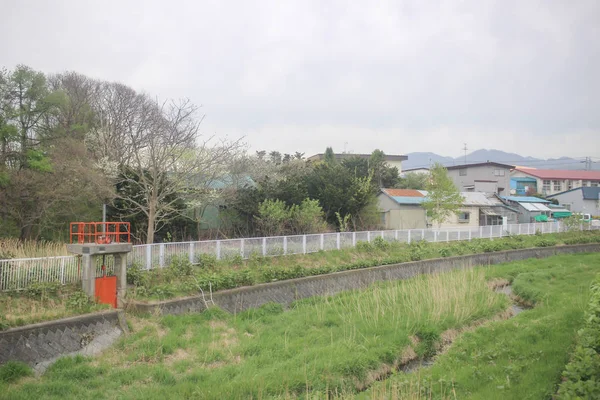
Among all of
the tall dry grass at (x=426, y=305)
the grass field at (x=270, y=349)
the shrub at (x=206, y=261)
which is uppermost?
the shrub at (x=206, y=261)

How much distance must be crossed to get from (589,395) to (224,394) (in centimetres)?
530

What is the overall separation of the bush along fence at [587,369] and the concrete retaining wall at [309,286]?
9.40 metres

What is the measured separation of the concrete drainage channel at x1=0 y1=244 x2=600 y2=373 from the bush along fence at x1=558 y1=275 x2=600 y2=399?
4061mm

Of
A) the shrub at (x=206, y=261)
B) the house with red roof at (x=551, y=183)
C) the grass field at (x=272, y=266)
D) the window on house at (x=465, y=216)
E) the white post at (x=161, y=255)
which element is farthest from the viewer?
the house with red roof at (x=551, y=183)

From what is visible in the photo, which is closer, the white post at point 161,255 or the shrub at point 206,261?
the white post at point 161,255

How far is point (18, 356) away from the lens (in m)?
8.78

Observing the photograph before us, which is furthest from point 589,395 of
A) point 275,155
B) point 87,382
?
point 275,155

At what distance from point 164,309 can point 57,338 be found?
3056 mm

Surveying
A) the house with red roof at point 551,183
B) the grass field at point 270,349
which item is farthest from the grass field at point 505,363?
the house with red roof at point 551,183

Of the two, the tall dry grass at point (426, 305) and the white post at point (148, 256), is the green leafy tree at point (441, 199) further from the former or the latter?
the white post at point (148, 256)

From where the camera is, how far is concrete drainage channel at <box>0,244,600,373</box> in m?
9.02

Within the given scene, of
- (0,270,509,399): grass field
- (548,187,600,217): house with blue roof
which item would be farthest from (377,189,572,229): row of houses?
(0,270,509,399): grass field

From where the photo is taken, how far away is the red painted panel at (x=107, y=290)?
1167 centimetres

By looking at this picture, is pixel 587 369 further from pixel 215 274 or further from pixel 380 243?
pixel 380 243
